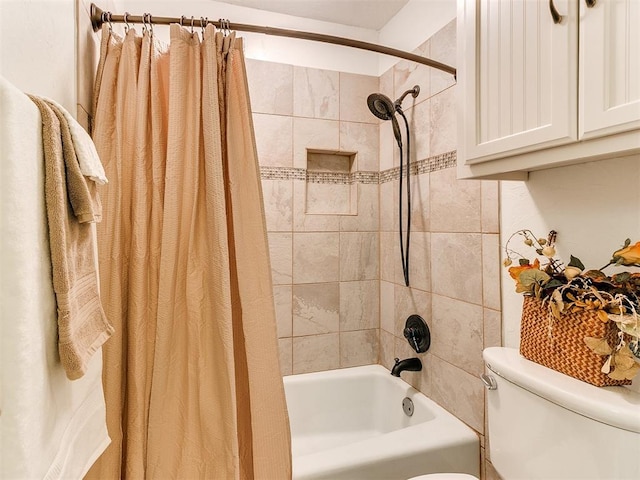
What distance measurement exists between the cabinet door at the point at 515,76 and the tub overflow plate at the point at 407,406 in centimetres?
130

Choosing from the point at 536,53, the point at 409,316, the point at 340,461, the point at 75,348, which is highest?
the point at 536,53

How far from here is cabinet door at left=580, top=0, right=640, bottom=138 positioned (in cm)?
66

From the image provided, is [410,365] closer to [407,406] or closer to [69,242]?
[407,406]

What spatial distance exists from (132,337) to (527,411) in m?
1.10

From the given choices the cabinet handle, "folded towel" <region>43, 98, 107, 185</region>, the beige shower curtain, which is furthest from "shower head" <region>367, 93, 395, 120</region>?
"folded towel" <region>43, 98, 107, 185</region>

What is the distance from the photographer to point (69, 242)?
537 millimetres

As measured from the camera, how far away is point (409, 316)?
1912 millimetres

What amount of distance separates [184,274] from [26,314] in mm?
672

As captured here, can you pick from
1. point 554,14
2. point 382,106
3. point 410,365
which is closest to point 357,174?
point 382,106

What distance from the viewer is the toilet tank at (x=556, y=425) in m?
0.73

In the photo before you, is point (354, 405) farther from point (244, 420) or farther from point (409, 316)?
point (244, 420)

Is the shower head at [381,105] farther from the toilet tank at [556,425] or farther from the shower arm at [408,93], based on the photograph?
the toilet tank at [556,425]

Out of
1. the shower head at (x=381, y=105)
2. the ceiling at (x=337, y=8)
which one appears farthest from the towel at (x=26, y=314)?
the ceiling at (x=337, y=8)

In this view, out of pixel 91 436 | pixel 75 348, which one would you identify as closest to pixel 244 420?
pixel 91 436
